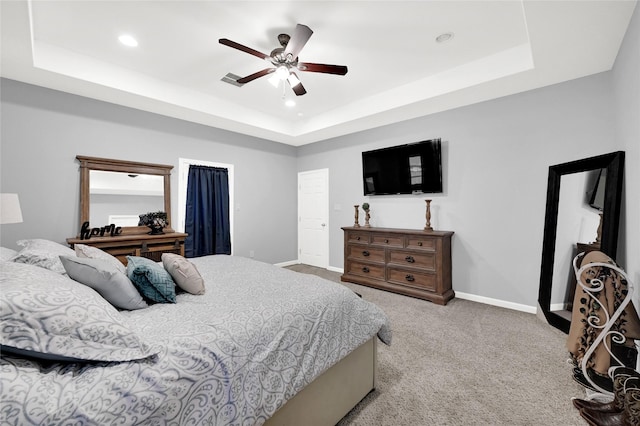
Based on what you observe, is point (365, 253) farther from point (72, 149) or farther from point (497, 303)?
point (72, 149)

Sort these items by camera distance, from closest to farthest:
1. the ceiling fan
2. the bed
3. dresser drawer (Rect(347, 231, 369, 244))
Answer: the bed < the ceiling fan < dresser drawer (Rect(347, 231, 369, 244))

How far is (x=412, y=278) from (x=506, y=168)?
1829 mm

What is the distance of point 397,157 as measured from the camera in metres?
4.30

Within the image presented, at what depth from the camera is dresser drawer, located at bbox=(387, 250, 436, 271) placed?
364 centimetres

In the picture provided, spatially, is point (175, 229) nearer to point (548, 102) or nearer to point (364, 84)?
point (364, 84)

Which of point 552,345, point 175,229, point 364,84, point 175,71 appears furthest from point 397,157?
point 175,229

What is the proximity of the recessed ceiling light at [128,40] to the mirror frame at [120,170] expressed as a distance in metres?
1.54

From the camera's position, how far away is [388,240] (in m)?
4.06

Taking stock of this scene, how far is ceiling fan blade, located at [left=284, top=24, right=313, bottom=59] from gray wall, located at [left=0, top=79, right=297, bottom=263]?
2625mm

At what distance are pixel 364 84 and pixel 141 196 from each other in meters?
3.51

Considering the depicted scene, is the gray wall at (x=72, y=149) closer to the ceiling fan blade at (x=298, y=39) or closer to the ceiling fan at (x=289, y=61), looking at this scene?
the ceiling fan at (x=289, y=61)

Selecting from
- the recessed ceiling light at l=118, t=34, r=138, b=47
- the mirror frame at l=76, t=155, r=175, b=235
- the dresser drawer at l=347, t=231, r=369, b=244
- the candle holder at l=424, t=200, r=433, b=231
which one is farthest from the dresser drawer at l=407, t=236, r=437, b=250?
the recessed ceiling light at l=118, t=34, r=138, b=47

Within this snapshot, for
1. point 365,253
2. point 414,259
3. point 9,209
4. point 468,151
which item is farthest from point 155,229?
point 468,151

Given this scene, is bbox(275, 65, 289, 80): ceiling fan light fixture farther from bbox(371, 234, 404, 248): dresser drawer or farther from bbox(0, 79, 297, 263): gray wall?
bbox(371, 234, 404, 248): dresser drawer
